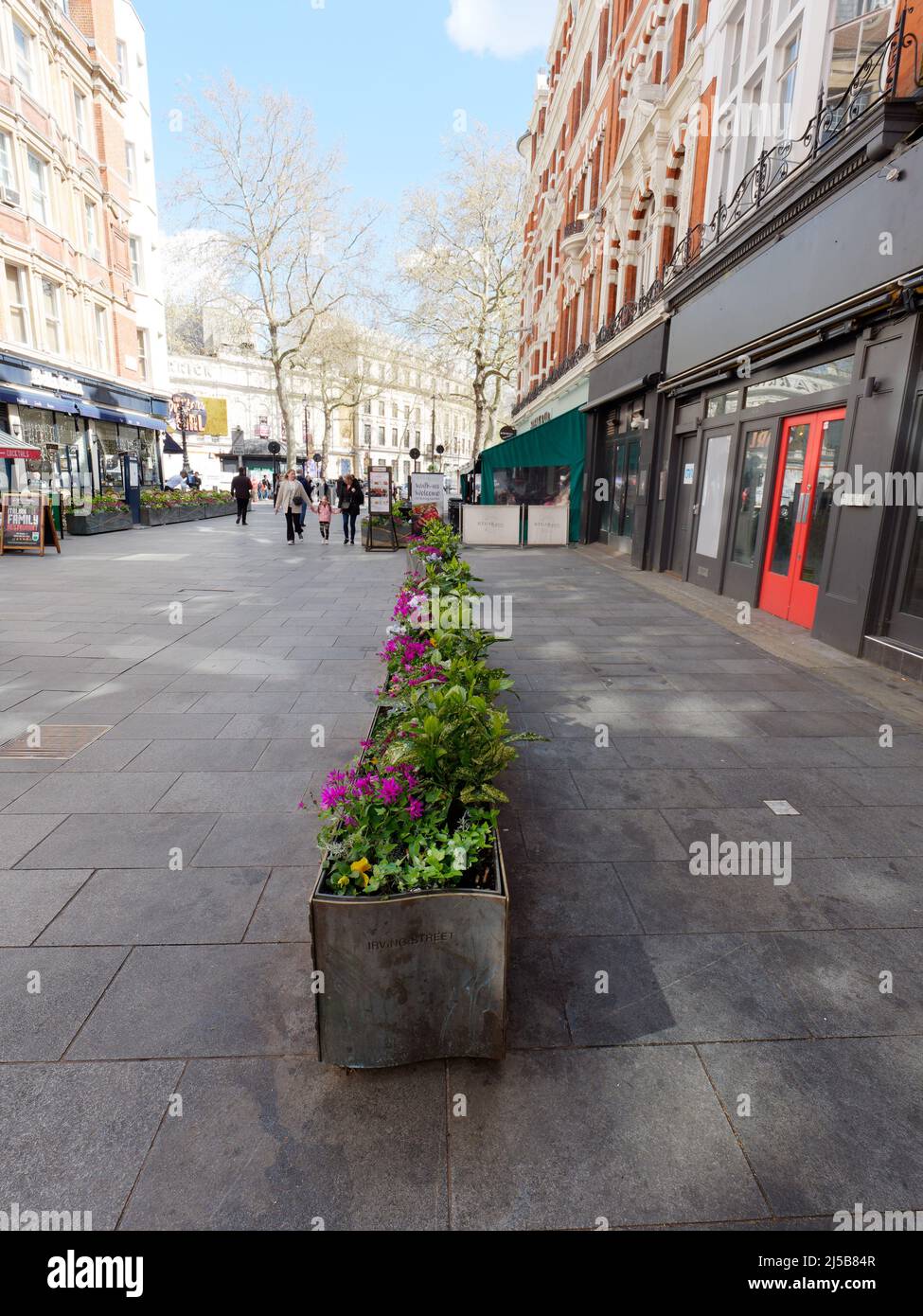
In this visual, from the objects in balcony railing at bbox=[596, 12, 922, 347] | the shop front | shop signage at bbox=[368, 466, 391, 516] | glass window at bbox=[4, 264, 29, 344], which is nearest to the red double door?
balcony railing at bbox=[596, 12, 922, 347]

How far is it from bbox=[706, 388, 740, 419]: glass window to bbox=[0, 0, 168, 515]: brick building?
48.0 ft

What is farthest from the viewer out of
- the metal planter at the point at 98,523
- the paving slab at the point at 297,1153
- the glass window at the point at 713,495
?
the metal planter at the point at 98,523

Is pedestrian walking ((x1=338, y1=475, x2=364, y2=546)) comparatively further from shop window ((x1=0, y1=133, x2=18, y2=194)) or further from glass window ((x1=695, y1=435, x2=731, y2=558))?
shop window ((x1=0, y1=133, x2=18, y2=194))

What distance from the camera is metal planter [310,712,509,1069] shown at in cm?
218

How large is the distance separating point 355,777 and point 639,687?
448 cm

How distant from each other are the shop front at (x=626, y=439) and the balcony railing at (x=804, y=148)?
4.91 ft

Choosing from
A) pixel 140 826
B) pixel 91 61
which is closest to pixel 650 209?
pixel 140 826

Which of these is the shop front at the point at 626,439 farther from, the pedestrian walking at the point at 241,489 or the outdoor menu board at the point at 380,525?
the pedestrian walking at the point at 241,489

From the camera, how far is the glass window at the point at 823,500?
8258 mm

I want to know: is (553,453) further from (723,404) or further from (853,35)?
(853,35)

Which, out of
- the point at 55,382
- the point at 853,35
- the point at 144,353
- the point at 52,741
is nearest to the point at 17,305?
the point at 55,382

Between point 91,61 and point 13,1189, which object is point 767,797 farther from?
point 91,61

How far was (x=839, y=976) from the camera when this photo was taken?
2.83 meters

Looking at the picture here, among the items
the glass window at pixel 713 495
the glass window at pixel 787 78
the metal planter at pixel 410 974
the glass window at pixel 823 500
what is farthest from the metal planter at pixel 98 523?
the metal planter at pixel 410 974
